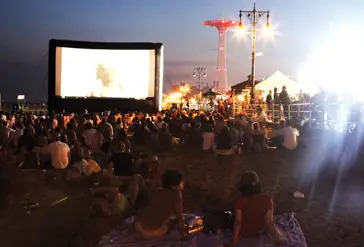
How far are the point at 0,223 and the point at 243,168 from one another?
239 inches

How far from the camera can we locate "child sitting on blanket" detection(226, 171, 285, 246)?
5168 millimetres

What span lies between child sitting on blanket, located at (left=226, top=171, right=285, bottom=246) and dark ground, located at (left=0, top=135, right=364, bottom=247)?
1098mm

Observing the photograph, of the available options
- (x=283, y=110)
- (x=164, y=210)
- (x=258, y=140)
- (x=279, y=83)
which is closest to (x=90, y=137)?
(x=258, y=140)

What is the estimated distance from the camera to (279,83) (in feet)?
98.5

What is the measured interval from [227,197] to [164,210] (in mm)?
3100

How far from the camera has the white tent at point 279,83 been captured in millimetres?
30031

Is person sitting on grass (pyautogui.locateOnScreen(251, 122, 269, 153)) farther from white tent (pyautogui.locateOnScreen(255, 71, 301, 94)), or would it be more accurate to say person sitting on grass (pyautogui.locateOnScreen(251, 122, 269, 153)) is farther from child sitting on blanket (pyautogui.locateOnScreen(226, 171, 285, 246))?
white tent (pyautogui.locateOnScreen(255, 71, 301, 94))

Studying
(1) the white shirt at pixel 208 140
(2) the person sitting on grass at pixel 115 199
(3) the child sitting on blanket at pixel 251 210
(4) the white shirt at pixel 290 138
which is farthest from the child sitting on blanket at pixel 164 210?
(4) the white shirt at pixel 290 138

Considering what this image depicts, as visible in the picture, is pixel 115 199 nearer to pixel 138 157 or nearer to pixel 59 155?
pixel 138 157

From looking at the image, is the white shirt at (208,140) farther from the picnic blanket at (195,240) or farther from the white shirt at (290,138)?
the picnic blanket at (195,240)

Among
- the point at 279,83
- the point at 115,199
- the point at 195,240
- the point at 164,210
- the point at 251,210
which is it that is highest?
the point at 279,83

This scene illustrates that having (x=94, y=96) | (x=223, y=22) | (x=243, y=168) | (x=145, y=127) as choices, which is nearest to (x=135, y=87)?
(x=94, y=96)

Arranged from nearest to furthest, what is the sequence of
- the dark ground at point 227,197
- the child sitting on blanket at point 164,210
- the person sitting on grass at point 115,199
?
the child sitting on blanket at point 164,210
the dark ground at point 227,197
the person sitting on grass at point 115,199

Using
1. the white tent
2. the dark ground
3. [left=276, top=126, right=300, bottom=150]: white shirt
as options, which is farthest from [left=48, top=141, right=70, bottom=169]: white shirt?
the white tent
